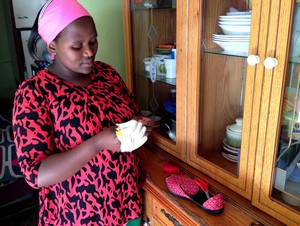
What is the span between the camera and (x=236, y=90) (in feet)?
3.43

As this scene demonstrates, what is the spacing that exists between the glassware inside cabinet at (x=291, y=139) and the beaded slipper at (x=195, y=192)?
0.18 metres

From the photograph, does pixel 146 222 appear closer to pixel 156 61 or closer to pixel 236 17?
pixel 156 61

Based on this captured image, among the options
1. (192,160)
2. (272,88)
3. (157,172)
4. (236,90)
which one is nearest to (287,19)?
(272,88)

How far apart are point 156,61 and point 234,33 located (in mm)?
497

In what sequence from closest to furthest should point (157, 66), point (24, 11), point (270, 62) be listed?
point (270, 62) → point (157, 66) → point (24, 11)

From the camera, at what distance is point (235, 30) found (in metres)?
0.96

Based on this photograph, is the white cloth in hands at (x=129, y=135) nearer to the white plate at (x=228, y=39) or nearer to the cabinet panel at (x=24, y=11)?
the white plate at (x=228, y=39)

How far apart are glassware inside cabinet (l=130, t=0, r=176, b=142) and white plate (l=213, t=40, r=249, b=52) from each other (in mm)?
243

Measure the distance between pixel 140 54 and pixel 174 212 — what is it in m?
0.82

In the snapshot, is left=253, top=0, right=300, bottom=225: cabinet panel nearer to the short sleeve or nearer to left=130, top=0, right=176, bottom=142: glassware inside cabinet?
left=130, top=0, right=176, bottom=142: glassware inside cabinet

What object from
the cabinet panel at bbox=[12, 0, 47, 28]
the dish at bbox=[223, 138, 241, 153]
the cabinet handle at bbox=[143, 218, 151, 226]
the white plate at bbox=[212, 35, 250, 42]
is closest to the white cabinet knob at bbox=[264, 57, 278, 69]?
the white plate at bbox=[212, 35, 250, 42]

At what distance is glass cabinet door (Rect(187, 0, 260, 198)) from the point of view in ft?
3.02

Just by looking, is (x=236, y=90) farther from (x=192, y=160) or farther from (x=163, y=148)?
(x=163, y=148)

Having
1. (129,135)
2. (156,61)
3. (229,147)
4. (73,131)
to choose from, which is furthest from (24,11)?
(229,147)
